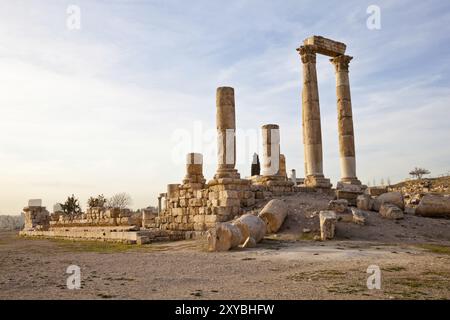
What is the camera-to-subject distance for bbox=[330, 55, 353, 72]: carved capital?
24.3 metres

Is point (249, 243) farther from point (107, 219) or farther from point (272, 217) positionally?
point (107, 219)

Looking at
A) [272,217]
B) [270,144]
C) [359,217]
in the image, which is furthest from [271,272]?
[270,144]

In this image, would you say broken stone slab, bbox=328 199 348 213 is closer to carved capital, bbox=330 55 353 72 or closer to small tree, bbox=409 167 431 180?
carved capital, bbox=330 55 353 72

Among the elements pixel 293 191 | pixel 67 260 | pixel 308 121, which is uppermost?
pixel 308 121

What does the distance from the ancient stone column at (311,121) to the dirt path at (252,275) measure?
10.6m

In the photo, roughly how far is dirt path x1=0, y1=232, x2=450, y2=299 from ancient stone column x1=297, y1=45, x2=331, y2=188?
1059 cm

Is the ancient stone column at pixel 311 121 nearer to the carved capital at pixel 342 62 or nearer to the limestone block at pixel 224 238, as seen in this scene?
the carved capital at pixel 342 62

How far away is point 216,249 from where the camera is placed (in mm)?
12055

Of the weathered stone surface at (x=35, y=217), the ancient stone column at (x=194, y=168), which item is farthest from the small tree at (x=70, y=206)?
the ancient stone column at (x=194, y=168)

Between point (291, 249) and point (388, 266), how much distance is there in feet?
11.4

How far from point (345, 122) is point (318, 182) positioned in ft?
13.5

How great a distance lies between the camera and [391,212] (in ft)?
52.5
